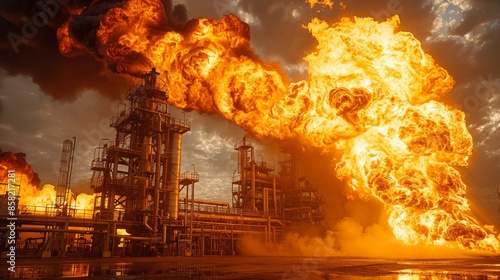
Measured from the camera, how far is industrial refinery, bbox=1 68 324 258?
3444 cm

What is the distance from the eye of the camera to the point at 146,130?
39844 millimetres

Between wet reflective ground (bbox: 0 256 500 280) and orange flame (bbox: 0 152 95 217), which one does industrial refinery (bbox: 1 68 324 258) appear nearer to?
orange flame (bbox: 0 152 95 217)

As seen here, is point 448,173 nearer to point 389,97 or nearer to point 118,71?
point 389,97

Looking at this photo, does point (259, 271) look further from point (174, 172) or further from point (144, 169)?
point (174, 172)

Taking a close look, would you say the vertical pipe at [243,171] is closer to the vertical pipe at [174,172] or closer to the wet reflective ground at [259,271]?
the vertical pipe at [174,172]

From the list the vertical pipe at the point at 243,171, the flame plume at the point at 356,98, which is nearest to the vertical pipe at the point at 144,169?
the flame plume at the point at 356,98

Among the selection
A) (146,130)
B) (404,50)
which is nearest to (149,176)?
(146,130)

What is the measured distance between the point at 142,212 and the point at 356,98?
78.4 feet

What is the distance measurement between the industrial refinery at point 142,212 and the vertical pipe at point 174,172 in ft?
0.36

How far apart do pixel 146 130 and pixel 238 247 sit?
1992cm

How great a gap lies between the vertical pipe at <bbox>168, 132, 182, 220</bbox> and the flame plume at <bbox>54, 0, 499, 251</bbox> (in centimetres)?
844

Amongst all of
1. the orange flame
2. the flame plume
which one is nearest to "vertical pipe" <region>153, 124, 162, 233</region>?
the flame plume

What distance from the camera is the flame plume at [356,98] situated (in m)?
29.0

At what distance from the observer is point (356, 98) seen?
28.6 m
